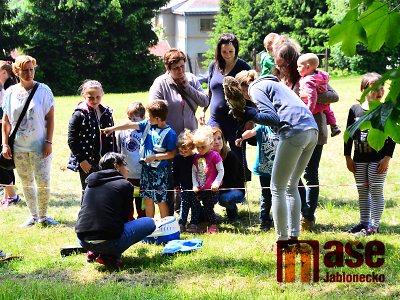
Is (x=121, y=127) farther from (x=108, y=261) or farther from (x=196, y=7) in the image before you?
(x=196, y=7)

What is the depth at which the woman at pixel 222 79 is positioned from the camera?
755cm

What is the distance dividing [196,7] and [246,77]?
69.3m

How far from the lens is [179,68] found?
723 centimetres

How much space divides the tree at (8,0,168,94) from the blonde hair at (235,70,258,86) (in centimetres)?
3587

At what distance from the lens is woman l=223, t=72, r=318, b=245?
5684mm

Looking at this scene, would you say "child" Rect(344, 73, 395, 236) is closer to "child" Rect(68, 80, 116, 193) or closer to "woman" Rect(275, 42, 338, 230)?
"woman" Rect(275, 42, 338, 230)

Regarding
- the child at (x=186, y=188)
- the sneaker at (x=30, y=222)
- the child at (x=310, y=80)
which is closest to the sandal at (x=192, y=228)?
the child at (x=186, y=188)

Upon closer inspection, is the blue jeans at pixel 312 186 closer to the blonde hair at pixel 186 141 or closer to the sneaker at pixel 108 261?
the blonde hair at pixel 186 141

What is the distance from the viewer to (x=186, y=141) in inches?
280

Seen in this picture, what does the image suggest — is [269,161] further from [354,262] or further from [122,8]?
[122,8]

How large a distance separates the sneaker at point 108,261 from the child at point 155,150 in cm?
130

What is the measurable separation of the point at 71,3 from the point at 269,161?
36698 millimetres

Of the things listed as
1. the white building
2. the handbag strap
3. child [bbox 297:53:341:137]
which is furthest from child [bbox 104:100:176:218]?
the white building

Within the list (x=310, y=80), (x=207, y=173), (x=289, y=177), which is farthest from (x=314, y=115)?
(x=289, y=177)
